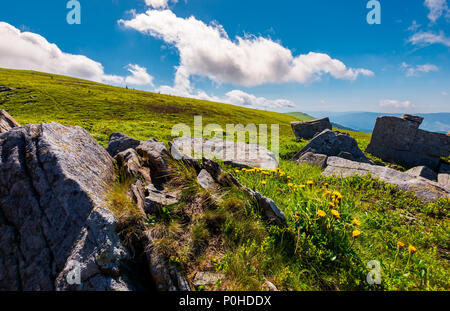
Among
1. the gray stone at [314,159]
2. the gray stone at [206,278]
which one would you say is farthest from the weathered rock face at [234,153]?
the gray stone at [206,278]

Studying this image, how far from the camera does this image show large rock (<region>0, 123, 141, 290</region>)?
9.52 feet

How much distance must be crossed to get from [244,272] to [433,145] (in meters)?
19.2

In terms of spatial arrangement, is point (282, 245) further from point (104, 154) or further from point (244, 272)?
point (104, 154)

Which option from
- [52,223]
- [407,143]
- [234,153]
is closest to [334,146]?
[407,143]

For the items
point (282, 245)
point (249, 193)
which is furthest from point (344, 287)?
point (249, 193)

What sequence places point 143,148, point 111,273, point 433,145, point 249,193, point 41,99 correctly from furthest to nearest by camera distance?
point 41,99 → point 433,145 → point 143,148 → point 249,193 → point 111,273

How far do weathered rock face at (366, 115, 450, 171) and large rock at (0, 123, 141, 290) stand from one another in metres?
19.7

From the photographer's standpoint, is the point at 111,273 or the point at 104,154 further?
the point at 104,154

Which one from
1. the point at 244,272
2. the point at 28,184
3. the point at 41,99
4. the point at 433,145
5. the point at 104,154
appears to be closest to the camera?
the point at 244,272

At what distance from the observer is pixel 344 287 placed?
3.27m

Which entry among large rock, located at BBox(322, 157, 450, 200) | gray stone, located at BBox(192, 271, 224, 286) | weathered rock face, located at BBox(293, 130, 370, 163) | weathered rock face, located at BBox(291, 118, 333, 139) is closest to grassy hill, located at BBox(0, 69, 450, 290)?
gray stone, located at BBox(192, 271, 224, 286)

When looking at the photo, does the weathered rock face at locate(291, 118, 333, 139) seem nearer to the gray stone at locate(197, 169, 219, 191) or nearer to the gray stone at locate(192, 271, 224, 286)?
the gray stone at locate(197, 169, 219, 191)

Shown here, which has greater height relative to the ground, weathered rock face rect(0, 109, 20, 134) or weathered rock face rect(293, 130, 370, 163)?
weathered rock face rect(0, 109, 20, 134)

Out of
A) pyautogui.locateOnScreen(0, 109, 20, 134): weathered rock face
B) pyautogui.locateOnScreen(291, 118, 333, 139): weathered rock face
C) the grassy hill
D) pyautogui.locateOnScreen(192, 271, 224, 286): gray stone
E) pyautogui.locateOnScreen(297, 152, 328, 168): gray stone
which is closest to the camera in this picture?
pyautogui.locateOnScreen(192, 271, 224, 286): gray stone
